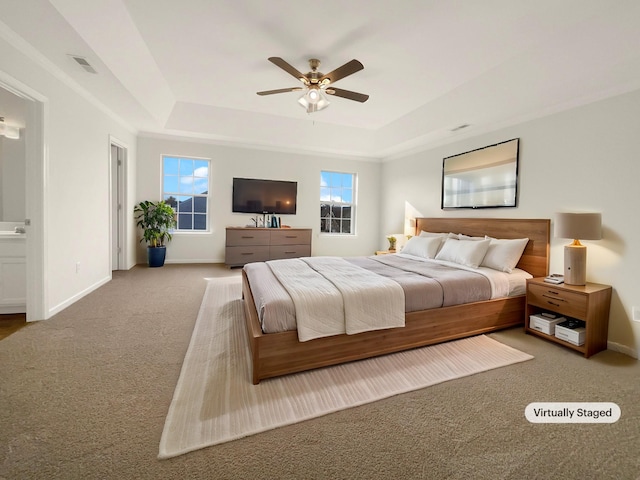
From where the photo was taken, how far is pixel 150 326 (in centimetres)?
281

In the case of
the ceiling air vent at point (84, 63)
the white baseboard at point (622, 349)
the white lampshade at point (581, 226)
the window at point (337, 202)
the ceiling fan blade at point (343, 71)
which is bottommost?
the white baseboard at point (622, 349)

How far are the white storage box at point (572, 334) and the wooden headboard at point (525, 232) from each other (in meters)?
0.82

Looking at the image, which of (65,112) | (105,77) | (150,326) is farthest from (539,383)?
(65,112)

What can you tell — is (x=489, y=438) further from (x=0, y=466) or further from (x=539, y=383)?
(x=0, y=466)

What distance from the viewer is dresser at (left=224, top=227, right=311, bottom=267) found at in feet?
18.3

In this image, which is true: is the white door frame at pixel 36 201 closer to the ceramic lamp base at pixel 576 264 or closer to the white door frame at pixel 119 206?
the white door frame at pixel 119 206

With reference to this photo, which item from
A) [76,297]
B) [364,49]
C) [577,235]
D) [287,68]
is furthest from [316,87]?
[76,297]

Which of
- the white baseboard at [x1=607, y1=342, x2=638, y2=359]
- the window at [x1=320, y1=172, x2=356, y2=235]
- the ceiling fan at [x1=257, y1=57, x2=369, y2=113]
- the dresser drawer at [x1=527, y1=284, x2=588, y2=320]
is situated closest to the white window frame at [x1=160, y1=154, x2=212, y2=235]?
→ the window at [x1=320, y1=172, x2=356, y2=235]

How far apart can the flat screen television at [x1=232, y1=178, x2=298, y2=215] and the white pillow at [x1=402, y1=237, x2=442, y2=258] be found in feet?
9.68

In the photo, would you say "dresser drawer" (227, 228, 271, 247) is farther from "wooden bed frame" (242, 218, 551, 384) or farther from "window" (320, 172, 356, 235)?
"wooden bed frame" (242, 218, 551, 384)

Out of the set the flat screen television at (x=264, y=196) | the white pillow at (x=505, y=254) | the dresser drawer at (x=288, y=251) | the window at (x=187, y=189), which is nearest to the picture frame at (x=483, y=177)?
the white pillow at (x=505, y=254)

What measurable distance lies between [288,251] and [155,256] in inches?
99.3

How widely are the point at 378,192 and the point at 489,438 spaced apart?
5.87m

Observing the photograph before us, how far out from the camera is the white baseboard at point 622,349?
2.49m
